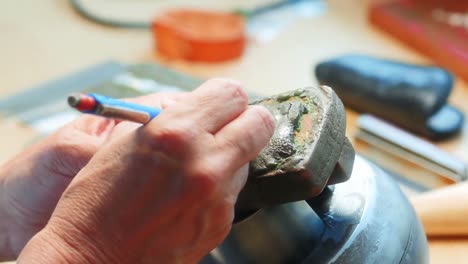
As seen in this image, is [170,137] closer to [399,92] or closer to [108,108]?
[108,108]

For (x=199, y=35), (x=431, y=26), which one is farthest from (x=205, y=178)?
(x=431, y=26)

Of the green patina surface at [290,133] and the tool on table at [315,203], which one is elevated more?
the green patina surface at [290,133]

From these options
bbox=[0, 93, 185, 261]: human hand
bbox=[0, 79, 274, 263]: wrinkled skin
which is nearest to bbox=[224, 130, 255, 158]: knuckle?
bbox=[0, 79, 274, 263]: wrinkled skin

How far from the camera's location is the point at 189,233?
327 mm

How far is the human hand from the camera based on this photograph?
469 mm

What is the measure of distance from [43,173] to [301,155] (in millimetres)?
237

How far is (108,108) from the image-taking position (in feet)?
0.98

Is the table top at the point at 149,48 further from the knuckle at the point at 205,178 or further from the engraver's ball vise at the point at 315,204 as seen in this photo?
the knuckle at the point at 205,178

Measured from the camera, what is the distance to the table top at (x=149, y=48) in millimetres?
924

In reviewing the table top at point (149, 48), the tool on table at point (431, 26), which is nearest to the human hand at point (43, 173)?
the table top at point (149, 48)

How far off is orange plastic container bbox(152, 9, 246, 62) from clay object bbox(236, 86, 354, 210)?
0.59 meters

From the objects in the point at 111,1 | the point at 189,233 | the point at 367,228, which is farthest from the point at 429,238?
the point at 111,1

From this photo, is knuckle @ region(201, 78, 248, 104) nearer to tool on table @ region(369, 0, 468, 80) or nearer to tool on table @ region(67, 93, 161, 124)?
tool on table @ region(67, 93, 161, 124)

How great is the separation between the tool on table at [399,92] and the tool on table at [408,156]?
3 cm
